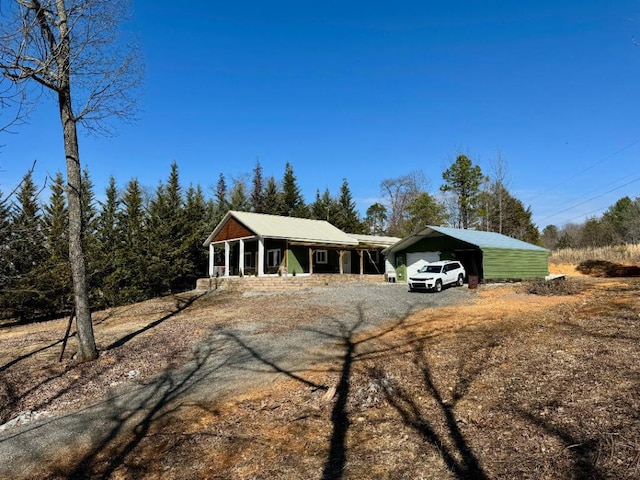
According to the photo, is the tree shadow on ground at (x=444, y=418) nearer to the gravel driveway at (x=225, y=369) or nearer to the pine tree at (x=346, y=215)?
the gravel driveway at (x=225, y=369)

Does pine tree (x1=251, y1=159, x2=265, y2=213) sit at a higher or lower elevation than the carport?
higher

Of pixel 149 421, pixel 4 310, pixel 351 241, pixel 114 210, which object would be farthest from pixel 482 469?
pixel 114 210

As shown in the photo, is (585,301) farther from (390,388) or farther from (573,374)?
(390,388)

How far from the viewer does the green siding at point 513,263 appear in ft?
81.7

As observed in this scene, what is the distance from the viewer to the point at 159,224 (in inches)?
1217

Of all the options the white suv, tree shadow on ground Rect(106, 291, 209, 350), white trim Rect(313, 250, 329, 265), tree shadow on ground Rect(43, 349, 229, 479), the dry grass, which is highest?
white trim Rect(313, 250, 329, 265)

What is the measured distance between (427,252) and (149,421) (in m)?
24.1

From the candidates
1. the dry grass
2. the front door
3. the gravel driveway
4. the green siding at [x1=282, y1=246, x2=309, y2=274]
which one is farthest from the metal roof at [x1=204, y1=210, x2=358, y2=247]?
the dry grass

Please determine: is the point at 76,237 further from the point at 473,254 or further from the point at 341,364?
the point at 473,254

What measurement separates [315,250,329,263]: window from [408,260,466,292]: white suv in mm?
10697

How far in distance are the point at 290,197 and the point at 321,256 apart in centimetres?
1675

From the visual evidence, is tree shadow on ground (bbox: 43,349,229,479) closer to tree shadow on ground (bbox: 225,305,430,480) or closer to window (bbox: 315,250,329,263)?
A: tree shadow on ground (bbox: 225,305,430,480)

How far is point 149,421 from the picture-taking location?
6133mm

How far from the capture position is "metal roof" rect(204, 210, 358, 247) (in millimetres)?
28391
